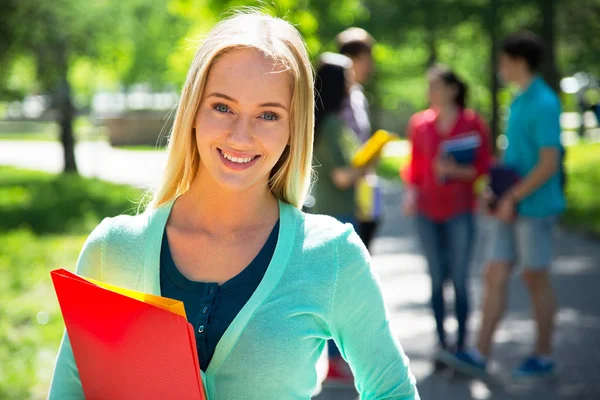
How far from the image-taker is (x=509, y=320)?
27.0 feet

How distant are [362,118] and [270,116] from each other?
453 centimetres

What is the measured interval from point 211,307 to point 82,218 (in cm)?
1342

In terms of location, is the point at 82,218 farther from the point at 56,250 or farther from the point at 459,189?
the point at 459,189

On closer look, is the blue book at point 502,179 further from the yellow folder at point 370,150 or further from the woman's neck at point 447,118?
the yellow folder at point 370,150

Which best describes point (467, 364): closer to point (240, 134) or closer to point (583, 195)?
point (240, 134)

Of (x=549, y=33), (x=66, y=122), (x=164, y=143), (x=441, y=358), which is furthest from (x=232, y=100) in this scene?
(x=66, y=122)

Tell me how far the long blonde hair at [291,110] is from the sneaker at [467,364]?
4418 millimetres

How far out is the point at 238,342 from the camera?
197cm

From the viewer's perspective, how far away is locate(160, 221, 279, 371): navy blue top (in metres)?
1.99

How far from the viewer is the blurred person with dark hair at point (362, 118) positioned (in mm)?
6496

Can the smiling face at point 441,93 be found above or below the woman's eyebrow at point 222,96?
below

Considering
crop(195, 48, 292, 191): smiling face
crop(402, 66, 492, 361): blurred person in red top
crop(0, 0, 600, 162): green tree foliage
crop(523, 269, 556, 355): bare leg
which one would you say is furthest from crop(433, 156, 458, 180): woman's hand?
crop(0, 0, 600, 162): green tree foliage

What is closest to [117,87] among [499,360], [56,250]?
[56,250]

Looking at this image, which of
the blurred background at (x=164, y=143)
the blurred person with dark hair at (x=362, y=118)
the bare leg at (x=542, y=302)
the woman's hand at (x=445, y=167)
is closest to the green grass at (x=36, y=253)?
the blurred background at (x=164, y=143)
